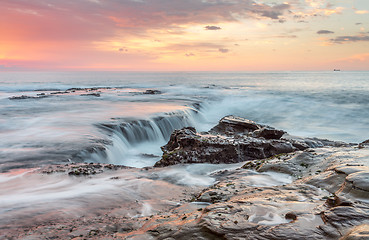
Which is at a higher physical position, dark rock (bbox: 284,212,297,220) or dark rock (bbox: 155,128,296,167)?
dark rock (bbox: 284,212,297,220)

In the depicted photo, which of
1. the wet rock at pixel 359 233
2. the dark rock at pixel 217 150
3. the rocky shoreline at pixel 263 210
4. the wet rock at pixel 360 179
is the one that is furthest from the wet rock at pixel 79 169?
the wet rock at pixel 359 233

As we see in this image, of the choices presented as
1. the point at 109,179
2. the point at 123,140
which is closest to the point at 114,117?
the point at 123,140

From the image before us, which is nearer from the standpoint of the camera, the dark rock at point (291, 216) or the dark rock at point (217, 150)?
the dark rock at point (291, 216)

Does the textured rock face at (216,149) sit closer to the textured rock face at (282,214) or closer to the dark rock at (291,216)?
the textured rock face at (282,214)

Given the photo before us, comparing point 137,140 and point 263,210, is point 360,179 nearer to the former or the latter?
point 263,210

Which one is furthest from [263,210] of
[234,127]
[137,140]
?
[137,140]

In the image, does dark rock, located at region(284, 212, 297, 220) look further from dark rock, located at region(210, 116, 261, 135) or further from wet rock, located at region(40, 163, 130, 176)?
dark rock, located at region(210, 116, 261, 135)

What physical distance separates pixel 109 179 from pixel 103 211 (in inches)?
78.6

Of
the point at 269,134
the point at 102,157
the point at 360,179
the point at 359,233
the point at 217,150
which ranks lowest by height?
the point at 102,157

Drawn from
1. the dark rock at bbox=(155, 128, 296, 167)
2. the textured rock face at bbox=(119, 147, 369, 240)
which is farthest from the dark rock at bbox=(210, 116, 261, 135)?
the textured rock face at bbox=(119, 147, 369, 240)

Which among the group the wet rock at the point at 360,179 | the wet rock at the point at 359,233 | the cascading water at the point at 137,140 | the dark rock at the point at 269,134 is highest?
the wet rock at the point at 360,179

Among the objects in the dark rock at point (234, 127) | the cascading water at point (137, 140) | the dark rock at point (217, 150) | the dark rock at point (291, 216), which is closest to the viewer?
the dark rock at point (291, 216)

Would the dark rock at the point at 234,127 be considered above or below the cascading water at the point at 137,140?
above

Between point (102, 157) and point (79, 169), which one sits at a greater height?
point (79, 169)
